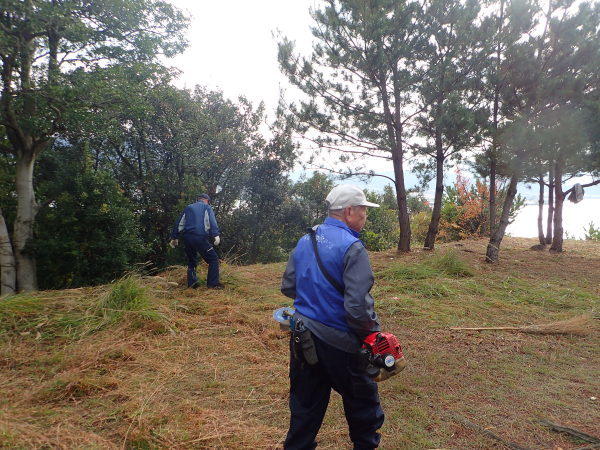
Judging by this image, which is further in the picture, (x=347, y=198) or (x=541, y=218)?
(x=541, y=218)

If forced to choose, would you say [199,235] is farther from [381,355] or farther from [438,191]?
[438,191]

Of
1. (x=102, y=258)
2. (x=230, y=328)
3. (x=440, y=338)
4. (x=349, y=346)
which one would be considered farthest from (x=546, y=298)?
(x=102, y=258)

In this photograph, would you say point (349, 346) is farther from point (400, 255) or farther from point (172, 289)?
point (400, 255)

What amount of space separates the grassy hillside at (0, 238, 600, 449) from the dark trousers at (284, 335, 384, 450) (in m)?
0.60

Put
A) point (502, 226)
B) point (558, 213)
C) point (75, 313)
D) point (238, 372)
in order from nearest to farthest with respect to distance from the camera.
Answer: point (238, 372)
point (75, 313)
point (502, 226)
point (558, 213)

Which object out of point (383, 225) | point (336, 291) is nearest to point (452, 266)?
point (336, 291)

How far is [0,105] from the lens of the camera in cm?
673

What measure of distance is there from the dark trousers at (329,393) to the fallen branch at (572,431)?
5.10 ft

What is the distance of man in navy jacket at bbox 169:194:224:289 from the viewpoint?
21.1 ft

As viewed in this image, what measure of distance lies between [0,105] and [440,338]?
7622mm

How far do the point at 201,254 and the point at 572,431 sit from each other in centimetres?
522

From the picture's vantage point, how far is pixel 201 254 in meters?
6.59

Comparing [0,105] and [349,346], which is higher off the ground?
[0,105]

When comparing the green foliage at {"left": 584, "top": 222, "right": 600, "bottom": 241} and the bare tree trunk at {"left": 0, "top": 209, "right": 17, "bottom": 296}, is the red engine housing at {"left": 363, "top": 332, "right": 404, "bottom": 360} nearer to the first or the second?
the bare tree trunk at {"left": 0, "top": 209, "right": 17, "bottom": 296}
